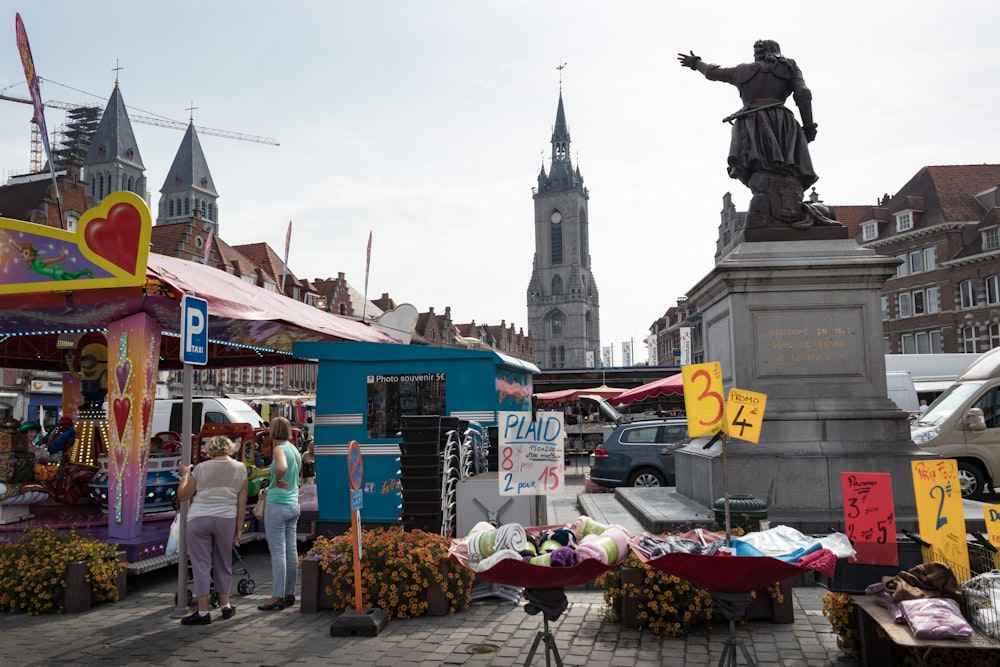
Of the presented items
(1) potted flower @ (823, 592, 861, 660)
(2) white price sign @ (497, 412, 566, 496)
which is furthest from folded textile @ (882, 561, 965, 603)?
(2) white price sign @ (497, 412, 566, 496)

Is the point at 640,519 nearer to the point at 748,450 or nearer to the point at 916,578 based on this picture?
the point at 748,450

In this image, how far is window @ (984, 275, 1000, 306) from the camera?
4419 centimetres

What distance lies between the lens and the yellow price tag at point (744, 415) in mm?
6297

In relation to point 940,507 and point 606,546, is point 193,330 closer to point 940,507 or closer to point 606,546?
point 606,546

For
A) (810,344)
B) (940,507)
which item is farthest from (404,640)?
(810,344)

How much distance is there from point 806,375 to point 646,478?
6.02 m

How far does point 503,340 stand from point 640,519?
115 meters

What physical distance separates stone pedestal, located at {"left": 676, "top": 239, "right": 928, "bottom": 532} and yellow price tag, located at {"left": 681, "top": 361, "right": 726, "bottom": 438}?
2960 mm

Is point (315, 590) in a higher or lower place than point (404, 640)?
higher

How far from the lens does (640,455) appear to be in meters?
15.1

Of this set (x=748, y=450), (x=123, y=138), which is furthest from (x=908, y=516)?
(x=123, y=138)

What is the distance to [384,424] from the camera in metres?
11.6

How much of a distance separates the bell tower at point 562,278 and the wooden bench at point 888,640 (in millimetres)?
137693

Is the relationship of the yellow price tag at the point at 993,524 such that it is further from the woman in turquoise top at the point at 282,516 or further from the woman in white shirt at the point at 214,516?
the woman in white shirt at the point at 214,516
